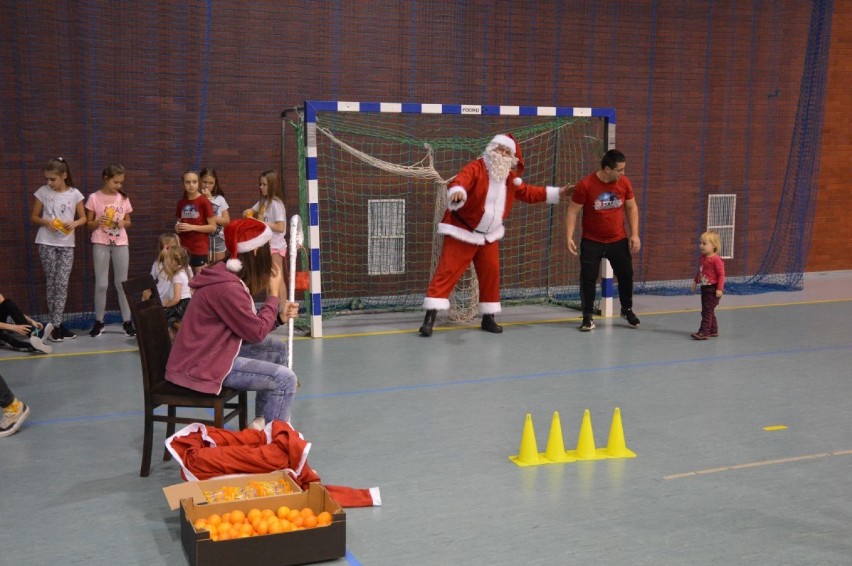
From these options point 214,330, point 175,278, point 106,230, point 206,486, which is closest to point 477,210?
point 175,278

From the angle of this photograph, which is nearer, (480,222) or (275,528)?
(275,528)

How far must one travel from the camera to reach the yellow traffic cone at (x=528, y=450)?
4543 mm

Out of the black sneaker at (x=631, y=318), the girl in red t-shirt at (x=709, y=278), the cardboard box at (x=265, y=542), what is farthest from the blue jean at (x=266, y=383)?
the black sneaker at (x=631, y=318)

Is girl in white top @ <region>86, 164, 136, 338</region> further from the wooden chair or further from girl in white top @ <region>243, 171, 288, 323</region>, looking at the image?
the wooden chair

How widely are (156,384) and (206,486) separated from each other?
78 centimetres

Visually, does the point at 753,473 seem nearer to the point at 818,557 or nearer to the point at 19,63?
the point at 818,557

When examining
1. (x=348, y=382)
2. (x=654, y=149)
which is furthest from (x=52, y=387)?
(x=654, y=149)

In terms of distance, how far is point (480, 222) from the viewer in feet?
25.6

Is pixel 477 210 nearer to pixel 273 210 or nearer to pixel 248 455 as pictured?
pixel 273 210

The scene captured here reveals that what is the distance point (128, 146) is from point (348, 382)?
3.83m

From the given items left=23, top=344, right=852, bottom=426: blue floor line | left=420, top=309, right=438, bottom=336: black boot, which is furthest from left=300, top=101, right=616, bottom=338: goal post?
left=23, top=344, right=852, bottom=426: blue floor line

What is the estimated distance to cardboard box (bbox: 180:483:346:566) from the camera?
127 inches

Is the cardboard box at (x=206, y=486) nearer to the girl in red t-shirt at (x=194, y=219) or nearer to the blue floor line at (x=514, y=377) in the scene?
the blue floor line at (x=514, y=377)

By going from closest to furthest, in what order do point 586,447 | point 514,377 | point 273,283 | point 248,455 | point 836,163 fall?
point 248,455 < point 273,283 < point 586,447 < point 514,377 < point 836,163
